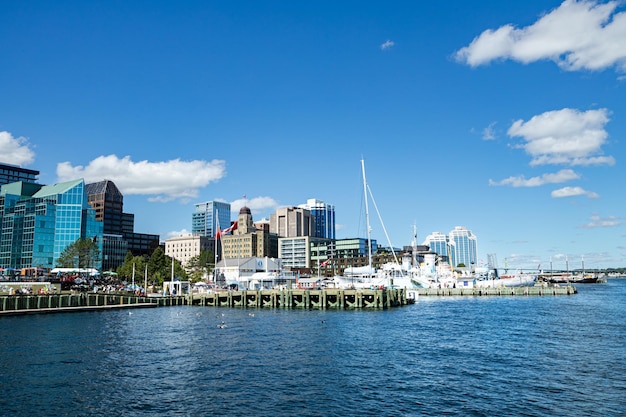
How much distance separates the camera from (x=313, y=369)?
41000mm

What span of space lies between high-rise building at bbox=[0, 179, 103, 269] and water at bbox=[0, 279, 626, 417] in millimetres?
119996

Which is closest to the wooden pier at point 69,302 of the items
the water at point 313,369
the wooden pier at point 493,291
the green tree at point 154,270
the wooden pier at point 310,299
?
the wooden pier at point 310,299

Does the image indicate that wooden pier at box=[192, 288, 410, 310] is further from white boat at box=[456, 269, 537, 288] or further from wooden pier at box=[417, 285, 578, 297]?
white boat at box=[456, 269, 537, 288]

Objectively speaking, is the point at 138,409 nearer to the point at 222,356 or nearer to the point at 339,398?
the point at 339,398

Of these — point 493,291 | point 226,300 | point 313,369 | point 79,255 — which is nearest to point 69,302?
point 226,300

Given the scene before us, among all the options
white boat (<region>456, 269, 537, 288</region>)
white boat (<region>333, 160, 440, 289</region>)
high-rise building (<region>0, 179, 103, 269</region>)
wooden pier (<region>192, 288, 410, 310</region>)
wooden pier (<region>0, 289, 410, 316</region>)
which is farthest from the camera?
high-rise building (<region>0, 179, 103, 269</region>)

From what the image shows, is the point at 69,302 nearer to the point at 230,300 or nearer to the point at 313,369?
the point at 230,300

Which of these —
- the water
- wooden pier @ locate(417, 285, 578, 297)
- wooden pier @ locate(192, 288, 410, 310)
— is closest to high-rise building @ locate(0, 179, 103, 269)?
wooden pier @ locate(192, 288, 410, 310)

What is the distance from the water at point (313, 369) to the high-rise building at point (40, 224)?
119996 mm

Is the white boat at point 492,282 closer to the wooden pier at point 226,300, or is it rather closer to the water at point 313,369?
the wooden pier at point 226,300

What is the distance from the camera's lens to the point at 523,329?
66.1m

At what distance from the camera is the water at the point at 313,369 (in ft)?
102

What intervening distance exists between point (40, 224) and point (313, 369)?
560 feet

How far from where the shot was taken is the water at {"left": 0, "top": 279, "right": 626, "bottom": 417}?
3094 centimetres
